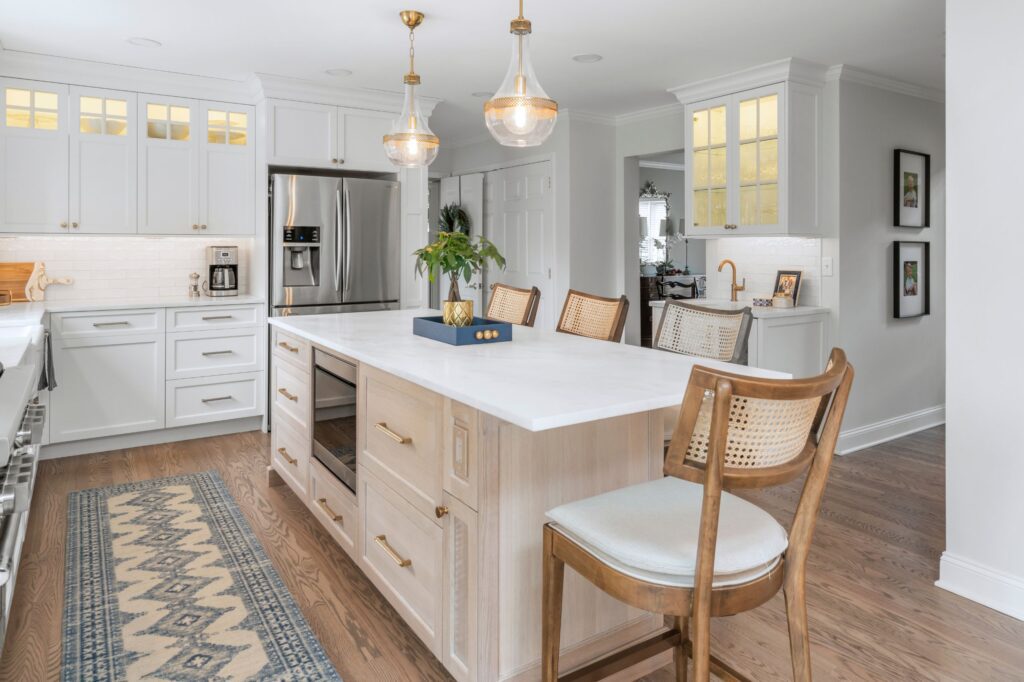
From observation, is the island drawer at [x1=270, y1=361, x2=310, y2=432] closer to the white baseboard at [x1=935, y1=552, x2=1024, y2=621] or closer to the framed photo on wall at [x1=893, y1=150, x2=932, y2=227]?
the white baseboard at [x1=935, y1=552, x2=1024, y2=621]

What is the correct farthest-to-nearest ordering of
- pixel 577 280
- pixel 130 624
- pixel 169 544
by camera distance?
pixel 577 280, pixel 169 544, pixel 130 624

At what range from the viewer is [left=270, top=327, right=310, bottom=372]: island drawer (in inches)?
119

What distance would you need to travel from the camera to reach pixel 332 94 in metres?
4.93

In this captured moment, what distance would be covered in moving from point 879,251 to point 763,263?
0.74 meters

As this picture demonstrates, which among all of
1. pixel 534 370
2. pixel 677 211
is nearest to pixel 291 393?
pixel 534 370

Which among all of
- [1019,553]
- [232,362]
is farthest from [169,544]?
[1019,553]

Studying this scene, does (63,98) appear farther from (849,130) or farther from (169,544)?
(849,130)

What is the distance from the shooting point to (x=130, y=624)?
231cm

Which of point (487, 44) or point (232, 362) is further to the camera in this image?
point (232, 362)

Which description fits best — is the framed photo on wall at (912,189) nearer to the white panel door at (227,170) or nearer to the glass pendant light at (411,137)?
the glass pendant light at (411,137)

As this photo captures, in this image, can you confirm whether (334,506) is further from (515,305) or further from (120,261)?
(120,261)

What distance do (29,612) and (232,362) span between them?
2.51 m

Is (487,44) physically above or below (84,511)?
above

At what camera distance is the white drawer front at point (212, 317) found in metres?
4.52
